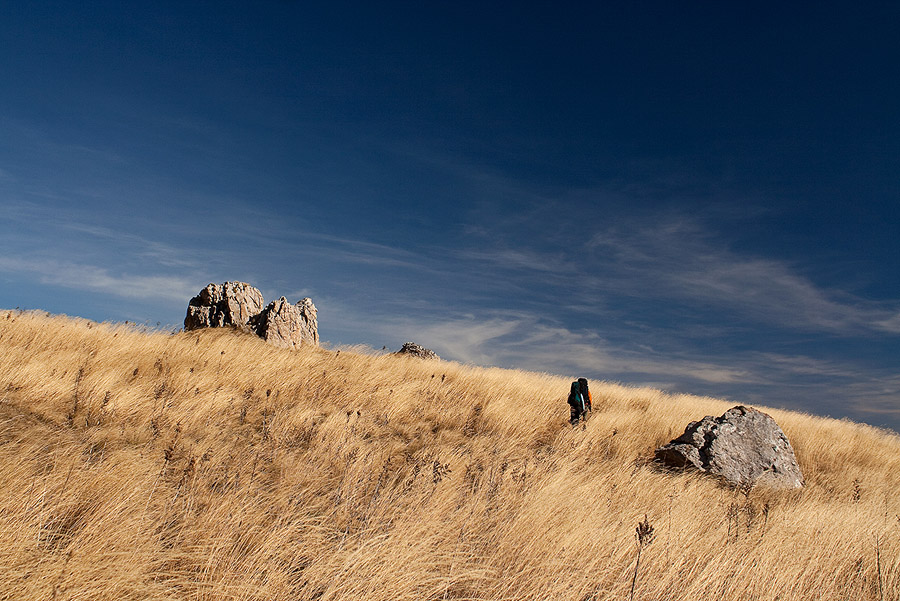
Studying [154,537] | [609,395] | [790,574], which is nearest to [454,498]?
[154,537]

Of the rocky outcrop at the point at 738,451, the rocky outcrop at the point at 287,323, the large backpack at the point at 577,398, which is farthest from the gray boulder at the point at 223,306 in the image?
the rocky outcrop at the point at 738,451

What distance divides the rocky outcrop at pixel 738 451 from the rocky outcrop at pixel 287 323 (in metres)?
9.29

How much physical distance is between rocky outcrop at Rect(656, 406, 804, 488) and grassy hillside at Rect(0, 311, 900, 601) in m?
0.42

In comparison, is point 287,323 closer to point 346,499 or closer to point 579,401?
point 579,401

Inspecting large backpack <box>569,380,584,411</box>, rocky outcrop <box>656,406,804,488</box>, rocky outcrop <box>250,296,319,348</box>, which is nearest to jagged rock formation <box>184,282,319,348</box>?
rocky outcrop <box>250,296,319,348</box>

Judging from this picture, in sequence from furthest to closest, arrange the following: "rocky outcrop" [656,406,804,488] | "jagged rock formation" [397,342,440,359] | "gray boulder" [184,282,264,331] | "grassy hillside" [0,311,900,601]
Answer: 1. "jagged rock formation" [397,342,440,359]
2. "gray boulder" [184,282,264,331]
3. "rocky outcrop" [656,406,804,488]
4. "grassy hillside" [0,311,900,601]

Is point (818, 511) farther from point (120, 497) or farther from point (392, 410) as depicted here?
point (120, 497)

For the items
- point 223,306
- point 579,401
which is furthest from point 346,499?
point 223,306

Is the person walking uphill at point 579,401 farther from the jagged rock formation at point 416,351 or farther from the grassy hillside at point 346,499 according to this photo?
the jagged rock formation at point 416,351

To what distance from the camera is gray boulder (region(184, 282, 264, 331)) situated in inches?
532

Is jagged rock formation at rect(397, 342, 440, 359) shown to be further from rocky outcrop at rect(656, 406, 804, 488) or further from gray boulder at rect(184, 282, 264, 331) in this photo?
rocky outcrop at rect(656, 406, 804, 488)

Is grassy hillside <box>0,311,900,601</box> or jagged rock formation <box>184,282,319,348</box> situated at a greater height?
jagged rock formation <box>184,282,319,348</box>

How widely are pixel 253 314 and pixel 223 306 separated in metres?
0.86

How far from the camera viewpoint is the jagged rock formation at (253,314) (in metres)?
12.9
